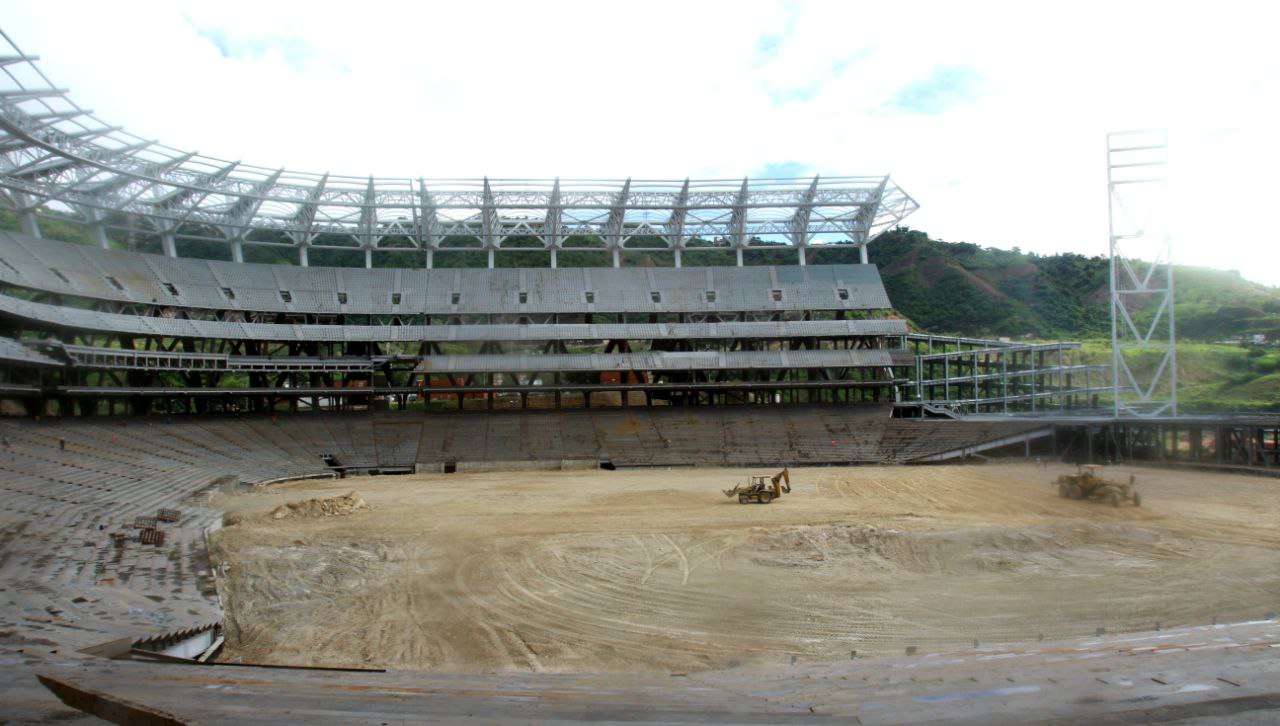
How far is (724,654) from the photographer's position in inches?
462

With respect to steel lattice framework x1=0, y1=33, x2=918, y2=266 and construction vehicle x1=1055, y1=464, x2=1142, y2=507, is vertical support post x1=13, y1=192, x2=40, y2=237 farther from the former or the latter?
construction vehicle x1=1055, y1=464, x2=1142, y2=507

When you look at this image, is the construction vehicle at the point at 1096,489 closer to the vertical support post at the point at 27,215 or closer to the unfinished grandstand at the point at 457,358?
the unfinished grandstand at the point at 457,358

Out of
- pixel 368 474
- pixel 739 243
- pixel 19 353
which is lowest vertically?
pixel 368 474

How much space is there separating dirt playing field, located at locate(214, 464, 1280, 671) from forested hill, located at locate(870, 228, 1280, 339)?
53148mm

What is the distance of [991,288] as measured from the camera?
277 feet

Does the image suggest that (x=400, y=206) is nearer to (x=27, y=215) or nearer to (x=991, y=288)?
(x=27, y=215)

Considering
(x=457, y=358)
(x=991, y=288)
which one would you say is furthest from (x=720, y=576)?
(x=991, y=288)

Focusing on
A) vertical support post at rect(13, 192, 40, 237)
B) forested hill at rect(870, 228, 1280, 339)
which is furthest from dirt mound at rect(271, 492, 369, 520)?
forested hill at rect(870, 228, 1280, 339)

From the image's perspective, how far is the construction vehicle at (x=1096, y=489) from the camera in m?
23.8

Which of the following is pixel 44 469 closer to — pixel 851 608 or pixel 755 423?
pixel 851 608

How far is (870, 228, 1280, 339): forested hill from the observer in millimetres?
76875

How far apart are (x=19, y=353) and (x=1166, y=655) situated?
41.0 m

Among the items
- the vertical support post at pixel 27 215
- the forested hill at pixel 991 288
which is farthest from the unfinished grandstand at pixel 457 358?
the forested hill at pixel 991 288

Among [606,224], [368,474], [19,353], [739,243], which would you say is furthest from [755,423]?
[19,353]
